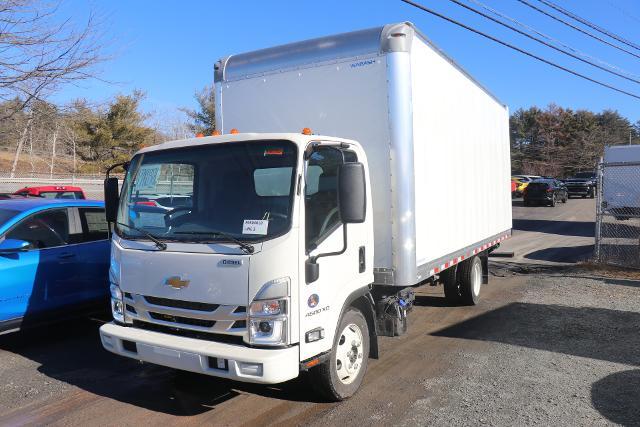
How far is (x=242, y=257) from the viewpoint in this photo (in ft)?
12.0

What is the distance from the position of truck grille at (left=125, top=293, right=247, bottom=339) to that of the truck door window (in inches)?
29.7

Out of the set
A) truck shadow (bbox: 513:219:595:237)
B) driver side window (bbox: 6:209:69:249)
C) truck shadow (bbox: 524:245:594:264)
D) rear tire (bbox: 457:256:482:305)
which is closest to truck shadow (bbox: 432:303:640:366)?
rear tire (bbox: 457:256:482:305)

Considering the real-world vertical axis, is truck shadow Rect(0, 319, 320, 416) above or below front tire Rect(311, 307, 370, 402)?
below

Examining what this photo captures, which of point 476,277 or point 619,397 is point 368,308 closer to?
point 619,397

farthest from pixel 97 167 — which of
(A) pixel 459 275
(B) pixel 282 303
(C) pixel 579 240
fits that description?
(B) pixel 282 303

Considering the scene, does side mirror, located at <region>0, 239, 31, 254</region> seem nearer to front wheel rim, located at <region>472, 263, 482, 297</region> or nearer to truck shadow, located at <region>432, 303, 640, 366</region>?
truck shadow, located at <region>432, 303, 640, 366</region>

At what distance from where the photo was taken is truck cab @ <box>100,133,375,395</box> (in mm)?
3637

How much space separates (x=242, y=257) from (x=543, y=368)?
347 cm

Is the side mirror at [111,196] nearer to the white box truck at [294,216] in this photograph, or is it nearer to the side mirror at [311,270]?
the white box truck at [294,216]

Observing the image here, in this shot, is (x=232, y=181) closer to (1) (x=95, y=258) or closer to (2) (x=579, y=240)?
(1) (x=95, y=258)

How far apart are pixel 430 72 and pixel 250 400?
12.3 feet

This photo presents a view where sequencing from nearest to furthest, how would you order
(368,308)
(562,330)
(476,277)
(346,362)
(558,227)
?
(346,362) < (368,308) < (562,330) < (476,277) < (558,227)

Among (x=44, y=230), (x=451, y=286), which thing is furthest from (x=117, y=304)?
(x=451, y=286)

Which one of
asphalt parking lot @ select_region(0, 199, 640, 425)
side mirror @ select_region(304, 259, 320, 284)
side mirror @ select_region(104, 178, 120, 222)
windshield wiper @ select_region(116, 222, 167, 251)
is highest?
side mirror @ select_region(104, 178, 120, 222)
